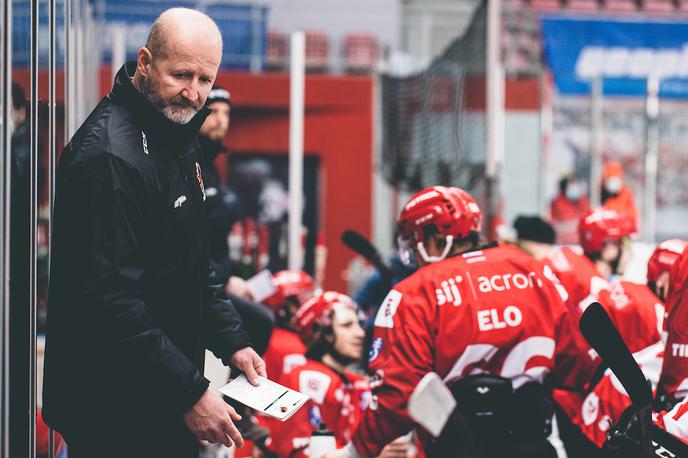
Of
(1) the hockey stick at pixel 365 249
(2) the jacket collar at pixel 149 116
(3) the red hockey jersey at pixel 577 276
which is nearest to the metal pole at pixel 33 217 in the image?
(2) the jacket collar at pixel 149 116

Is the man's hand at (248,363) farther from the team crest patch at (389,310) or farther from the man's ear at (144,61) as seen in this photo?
the man's ear at (144,61)

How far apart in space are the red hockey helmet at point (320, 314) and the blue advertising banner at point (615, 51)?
954cm

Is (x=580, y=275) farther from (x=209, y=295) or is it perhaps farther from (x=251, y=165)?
(x=251, y=165)

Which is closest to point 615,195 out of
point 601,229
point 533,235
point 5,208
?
point 533,235

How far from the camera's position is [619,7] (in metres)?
19.6

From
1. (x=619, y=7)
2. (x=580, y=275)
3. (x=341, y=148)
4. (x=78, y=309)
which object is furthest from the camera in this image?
(x=619, y=7)

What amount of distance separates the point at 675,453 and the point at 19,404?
1666 mm

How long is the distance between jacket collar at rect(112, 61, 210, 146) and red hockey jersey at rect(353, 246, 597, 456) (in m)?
1.01

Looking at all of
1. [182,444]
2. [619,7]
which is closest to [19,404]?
[182,444]

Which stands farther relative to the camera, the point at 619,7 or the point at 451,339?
the point at 619,7

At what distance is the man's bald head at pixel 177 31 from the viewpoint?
8.06ft

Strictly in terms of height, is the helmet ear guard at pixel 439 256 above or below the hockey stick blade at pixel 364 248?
above

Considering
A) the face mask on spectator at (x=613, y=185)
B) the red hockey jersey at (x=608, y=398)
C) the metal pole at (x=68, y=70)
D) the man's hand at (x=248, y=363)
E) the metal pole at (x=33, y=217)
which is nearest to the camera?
the man's hand at (x=248, y=363)

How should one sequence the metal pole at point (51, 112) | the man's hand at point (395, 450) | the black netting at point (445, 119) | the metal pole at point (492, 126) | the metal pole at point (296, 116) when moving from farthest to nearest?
the black netting at point (445, 119)
the metal pole at point (492, 126)
the metal pole at point (296, 116)
the man's hand at point (395, 450)
the metal pole at point (51, 112)
